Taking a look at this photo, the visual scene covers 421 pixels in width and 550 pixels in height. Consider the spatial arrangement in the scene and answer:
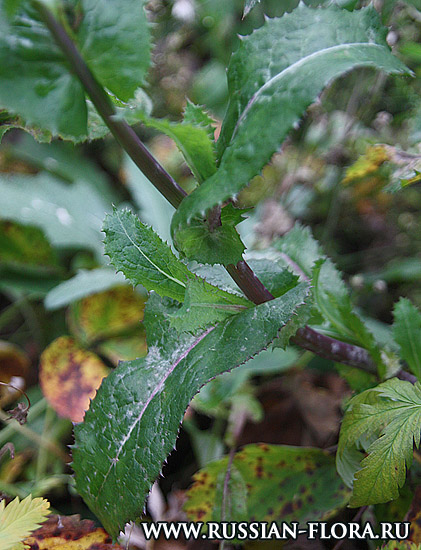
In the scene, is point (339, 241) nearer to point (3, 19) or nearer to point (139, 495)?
point (139, 495)

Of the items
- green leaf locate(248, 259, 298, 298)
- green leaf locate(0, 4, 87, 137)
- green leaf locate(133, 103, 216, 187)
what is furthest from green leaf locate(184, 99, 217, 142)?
green leaf locate(248, 259, 298, 298)

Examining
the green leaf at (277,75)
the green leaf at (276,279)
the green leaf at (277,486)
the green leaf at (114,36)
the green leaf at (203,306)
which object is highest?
the green leaf at (114,36)

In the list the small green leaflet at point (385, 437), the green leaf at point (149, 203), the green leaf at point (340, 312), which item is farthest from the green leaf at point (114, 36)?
the green leaf at point (149, 203)

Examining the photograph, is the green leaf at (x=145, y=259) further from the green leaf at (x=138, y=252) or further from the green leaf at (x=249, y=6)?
the green leaf at (x=249, y=6)

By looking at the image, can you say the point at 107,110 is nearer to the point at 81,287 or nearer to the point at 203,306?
the point at 203,306

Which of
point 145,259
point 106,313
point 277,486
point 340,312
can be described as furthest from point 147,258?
point 106,313

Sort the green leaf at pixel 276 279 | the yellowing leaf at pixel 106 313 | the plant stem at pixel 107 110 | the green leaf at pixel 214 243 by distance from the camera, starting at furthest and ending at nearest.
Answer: the yellowing leaf at pixel 106 313 < the green leaf at pixel 276 279 < the green leaf at pixel 214 243 < the plant stem at pixel 107 110

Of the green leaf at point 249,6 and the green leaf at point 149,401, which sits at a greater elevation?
the green leaf at point 249,6

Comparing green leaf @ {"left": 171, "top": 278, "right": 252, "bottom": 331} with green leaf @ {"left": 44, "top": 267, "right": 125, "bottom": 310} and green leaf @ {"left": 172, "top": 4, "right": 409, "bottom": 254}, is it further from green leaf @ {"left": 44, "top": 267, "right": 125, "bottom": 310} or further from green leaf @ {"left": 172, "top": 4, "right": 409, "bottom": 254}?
green leaf @ {"left": 44, "top": 267, "right": 125, "bottom": 310}
